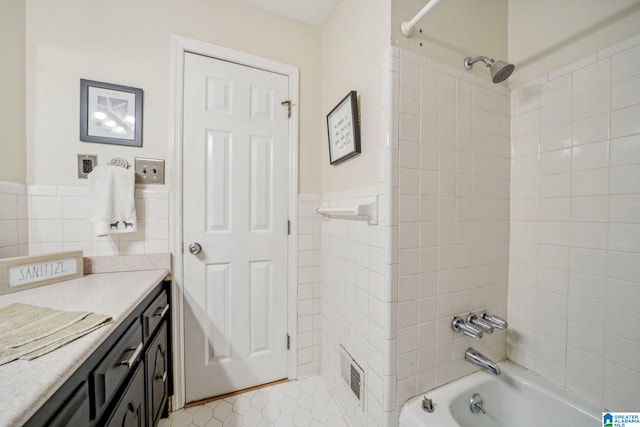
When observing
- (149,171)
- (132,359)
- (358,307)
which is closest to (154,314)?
(132,359)

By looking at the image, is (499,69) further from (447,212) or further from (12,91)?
(12,91)

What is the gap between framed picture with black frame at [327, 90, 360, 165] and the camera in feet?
3.77

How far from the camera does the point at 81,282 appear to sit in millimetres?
1027

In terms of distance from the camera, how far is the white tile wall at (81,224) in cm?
111

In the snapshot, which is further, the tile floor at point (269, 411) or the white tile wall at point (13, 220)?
the tile floor at point (269, 411)

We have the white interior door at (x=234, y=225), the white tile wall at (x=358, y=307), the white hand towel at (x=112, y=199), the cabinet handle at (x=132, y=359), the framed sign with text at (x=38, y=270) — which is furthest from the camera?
the white interior door at (x=234, y=225)

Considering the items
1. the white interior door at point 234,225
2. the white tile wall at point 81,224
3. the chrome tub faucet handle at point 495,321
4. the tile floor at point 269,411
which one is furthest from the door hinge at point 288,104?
the tile floor at point 269,411

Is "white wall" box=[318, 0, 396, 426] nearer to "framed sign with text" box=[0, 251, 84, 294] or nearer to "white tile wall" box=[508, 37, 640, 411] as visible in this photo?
"white tile wall" box=[508, 37, 640, 411]

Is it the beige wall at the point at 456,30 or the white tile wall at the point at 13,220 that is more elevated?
the beige wall at the point at 456,30

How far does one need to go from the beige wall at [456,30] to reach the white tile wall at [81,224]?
4.75ft

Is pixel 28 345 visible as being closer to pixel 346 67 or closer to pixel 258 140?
pixel 258 140

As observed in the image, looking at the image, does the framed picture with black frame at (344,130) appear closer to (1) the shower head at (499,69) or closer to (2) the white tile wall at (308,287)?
(2) the white tile wall at (308,287)

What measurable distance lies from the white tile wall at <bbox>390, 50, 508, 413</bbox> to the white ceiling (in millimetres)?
852

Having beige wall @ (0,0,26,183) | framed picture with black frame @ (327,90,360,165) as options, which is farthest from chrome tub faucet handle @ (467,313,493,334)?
beige wall @ (0,0,26,183)
